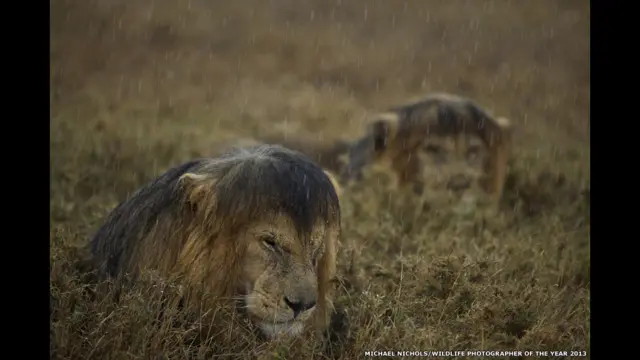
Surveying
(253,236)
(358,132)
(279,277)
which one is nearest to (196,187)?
(253,236)

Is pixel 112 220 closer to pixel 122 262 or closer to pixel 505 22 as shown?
pixel 122 262

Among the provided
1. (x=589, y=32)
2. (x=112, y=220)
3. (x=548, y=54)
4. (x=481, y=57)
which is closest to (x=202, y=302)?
(x=112, y=220)

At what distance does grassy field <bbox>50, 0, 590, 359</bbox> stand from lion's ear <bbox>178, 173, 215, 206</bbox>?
0.50 meters

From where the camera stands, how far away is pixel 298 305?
4145 millimetres

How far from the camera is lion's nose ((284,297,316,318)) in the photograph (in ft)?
13.6

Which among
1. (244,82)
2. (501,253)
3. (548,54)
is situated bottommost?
(501,253)

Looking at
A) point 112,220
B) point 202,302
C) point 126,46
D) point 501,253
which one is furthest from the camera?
point 126,46

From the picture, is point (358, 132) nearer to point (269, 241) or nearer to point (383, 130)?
point (383, 130)

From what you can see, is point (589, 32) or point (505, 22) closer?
point (589, 32)

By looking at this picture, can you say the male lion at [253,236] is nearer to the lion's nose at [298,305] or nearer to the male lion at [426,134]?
the lion's nose at [298,305]

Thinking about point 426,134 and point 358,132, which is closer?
point 426,134

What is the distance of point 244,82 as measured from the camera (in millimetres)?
7586

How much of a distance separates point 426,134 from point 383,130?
0.32m
